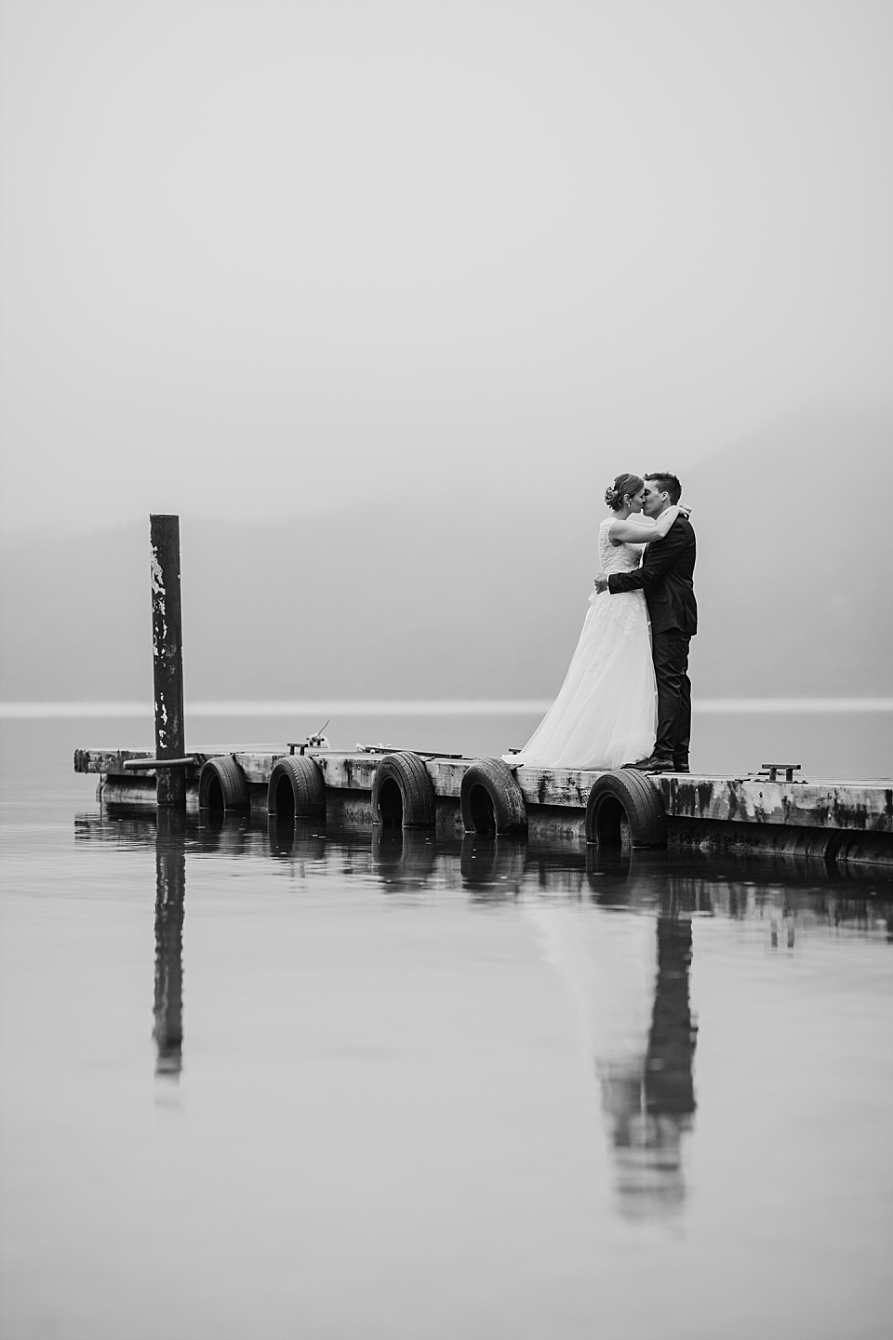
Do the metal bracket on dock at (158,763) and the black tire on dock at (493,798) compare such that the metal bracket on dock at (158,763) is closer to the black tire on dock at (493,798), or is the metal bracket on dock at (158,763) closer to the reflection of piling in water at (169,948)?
the reflection of piling in water at (169,948)

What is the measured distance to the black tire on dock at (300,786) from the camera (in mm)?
A: 16859

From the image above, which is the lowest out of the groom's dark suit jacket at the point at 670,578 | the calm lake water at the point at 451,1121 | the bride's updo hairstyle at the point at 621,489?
the calm lake water at the point at 451,1121

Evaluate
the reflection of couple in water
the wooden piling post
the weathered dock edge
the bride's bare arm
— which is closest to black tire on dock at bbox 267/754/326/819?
the weathered dock edge

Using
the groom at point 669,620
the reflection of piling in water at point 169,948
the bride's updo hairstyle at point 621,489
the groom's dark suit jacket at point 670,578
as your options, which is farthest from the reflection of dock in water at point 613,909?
the bride's updo hairstyle at point 621,489

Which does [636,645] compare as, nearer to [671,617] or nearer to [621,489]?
[671,617]

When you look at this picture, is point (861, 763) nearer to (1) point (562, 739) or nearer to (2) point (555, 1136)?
(1) point (562, 739)

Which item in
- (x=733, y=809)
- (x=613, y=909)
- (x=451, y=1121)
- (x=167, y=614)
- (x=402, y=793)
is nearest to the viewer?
(x=451, y=1121)

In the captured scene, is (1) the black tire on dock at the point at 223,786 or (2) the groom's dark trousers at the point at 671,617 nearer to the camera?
(2) the groom's dark trousers at the point at 671,617

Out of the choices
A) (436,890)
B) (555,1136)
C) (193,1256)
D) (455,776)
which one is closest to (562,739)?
(455,776)

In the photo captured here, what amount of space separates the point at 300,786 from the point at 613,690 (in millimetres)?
4684

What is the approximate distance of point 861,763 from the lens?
92.8 ft

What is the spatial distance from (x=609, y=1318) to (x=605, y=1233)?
1.38 ft

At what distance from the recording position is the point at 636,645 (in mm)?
13234

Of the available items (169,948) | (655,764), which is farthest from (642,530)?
(169,948)
